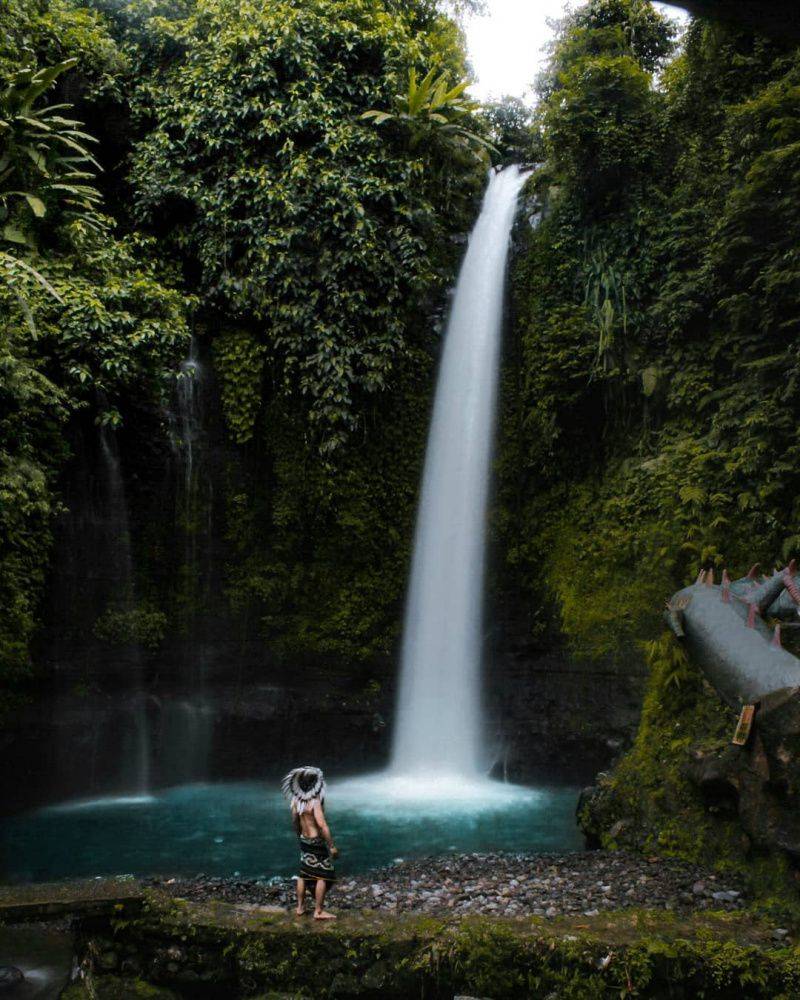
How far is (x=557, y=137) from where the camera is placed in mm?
13133

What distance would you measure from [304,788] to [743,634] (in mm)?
4024

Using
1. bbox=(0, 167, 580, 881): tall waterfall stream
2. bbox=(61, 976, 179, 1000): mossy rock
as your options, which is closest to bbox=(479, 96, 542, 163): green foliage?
bbox=(0, 167, 580, 881): tall waterfall stream

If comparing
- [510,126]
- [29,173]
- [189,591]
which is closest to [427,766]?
[189,591]

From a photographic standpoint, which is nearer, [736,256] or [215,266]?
[736,256]

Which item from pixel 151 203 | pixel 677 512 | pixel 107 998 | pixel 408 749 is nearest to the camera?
pixel 107 998

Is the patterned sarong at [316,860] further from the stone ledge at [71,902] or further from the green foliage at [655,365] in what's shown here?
the green foliage at [655,365]

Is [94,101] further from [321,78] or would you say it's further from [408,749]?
[408,749]

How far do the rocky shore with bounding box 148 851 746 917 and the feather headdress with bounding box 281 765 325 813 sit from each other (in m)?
0.82

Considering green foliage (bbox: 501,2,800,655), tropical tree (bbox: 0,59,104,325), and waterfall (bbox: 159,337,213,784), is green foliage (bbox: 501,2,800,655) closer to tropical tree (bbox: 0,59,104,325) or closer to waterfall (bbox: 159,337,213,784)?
waterfall (bbox: 159,337,213,784)

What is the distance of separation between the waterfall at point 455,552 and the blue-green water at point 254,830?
1121 millimetres

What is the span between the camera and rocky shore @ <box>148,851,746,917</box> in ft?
19.5

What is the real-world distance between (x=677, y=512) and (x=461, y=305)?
576cm

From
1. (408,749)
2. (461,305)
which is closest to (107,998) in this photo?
(408,749)

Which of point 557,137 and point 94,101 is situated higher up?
point 94,101
